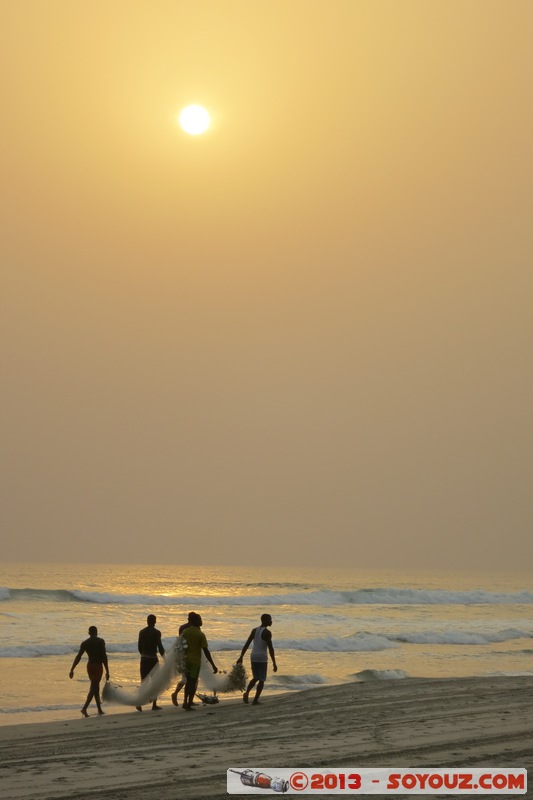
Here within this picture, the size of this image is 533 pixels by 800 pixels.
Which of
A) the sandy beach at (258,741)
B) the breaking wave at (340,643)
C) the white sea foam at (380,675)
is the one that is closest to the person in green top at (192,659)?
the sandy beach at (258,741)

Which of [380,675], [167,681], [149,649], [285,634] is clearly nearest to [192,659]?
[167,681]

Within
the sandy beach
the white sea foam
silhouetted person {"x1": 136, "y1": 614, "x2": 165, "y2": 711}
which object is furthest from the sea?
the sandy beach

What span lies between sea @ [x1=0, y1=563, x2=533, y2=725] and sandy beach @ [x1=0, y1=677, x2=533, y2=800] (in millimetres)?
2824

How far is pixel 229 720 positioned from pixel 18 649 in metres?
15.4

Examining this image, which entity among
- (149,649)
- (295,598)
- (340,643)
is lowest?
(149,649)

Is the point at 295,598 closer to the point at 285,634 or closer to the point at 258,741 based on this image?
the point at 285,634

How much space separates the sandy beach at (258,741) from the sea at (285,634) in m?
2.82

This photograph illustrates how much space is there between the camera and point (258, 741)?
11.6 m

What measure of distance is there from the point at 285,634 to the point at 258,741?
25138 mm

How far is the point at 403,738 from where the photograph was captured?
11398mm

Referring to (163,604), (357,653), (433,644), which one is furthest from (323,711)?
(163,604)

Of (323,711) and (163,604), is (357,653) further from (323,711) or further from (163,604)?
(163,604)

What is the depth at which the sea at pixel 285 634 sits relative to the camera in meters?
20.9

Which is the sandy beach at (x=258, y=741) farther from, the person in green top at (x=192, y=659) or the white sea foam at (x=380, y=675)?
the white sea foam at (x=380, y=675)
